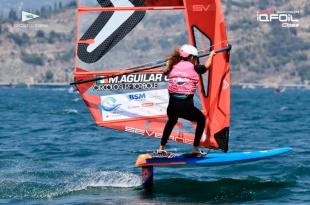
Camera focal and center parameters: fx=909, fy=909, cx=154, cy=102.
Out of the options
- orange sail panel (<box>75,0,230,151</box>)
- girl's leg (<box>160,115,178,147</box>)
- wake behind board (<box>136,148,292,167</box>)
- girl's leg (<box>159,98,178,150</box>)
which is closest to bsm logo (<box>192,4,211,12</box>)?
orange sail panel (<box>75,0,230,151</box>)

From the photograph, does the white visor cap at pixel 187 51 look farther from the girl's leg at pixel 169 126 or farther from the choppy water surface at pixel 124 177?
the choppy water surface at pixel 124 177

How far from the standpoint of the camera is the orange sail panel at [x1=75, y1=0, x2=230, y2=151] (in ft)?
47.3

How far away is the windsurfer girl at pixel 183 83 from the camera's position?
13.6 metres

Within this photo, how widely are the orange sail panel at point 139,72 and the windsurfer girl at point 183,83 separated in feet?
2.32

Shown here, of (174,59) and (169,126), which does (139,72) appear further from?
(169,126)

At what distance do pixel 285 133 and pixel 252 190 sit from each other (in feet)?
50.8

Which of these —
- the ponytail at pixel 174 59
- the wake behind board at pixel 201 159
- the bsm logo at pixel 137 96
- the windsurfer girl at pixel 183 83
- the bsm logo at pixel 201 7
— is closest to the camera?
the windsurfer girl at pixel 183 83

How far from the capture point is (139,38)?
15.4m

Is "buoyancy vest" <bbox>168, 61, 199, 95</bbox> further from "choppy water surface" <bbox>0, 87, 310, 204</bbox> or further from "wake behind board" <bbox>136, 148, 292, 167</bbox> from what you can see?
"choppy water surface" <bbox>0, 87, 310, 204</bbox>

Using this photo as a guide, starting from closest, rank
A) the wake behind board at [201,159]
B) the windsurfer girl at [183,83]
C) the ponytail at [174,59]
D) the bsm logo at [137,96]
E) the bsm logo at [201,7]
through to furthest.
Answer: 1. the windsurfer girl at [183,83]
2. the ponytail at [174,59]
3. the wake behind board at [201,159]
4. the bsm logo at [201,7]
5. the bsm logo at [137,96]

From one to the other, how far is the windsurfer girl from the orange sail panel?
2.32 feet

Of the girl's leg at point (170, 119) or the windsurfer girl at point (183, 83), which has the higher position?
the windsurfer girl at point (183, 83)

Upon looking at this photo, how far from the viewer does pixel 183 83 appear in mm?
13656

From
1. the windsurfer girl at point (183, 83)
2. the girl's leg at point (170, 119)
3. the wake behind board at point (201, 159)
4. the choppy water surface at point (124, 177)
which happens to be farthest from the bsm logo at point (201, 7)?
the choppy water surface at point (124, 177)
